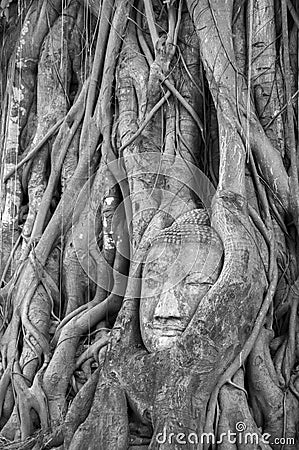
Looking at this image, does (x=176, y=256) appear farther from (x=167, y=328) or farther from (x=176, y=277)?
(x=167, y=328)

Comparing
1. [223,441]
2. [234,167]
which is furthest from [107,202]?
[223,441]

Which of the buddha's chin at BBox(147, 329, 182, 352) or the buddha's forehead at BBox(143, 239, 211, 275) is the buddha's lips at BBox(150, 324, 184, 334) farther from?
the buddha's forehead at BBox(143, 239, 211, 275)

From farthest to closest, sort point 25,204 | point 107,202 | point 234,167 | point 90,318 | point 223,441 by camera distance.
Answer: point 25,204, point 107,202, point 90,318, point 234,167, point 223,441

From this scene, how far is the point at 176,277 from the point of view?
428 cm

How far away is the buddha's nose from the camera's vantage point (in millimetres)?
Answer: 4168

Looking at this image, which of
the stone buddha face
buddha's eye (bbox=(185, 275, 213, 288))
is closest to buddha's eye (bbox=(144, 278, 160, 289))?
the stone buddha face

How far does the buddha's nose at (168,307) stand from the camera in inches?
164

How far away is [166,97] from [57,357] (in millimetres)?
1681

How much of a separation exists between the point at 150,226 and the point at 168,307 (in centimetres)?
64

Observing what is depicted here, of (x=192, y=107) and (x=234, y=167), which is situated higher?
(x=192, y=107)

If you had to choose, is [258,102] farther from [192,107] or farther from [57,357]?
[57,357]

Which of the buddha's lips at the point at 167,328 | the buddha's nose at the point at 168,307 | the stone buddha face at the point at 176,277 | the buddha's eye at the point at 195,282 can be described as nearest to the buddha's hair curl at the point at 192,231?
the stone buddha face at the point at 176,277

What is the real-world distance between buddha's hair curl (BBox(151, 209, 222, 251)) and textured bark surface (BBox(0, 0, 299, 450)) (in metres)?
0.01

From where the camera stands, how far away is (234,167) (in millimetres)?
4492
